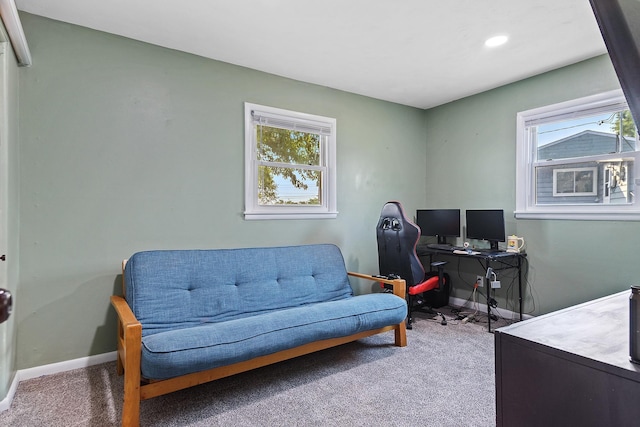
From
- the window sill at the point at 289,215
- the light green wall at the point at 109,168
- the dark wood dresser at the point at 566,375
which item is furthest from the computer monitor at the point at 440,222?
the dark wood dresser at the point at 566,375

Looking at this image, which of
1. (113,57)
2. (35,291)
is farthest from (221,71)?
(35,291)

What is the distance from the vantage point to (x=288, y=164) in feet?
11.8

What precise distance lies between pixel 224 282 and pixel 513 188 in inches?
119

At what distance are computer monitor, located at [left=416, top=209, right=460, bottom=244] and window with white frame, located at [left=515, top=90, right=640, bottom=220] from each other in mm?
654

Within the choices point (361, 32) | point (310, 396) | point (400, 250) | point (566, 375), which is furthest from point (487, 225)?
point (566, 375)

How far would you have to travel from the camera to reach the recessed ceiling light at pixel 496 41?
274 centimetres

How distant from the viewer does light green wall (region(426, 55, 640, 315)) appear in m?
3.02

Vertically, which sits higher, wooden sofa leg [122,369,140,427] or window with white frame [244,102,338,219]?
window with white frame [244,102,338,219]

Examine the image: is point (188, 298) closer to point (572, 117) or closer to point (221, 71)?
point (221, 71)

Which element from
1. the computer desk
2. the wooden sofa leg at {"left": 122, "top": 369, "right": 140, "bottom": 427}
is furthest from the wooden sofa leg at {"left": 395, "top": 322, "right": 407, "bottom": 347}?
the wooden sofa leg at {"left": 122, "top": 369, "right": 140, "bottom": 427}

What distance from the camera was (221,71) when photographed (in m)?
3.14

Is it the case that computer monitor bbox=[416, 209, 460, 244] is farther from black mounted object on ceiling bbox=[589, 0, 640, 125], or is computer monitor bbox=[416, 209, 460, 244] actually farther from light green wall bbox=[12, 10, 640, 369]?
black mounted object on ceiling bbox=[589, 0, 640, 125]

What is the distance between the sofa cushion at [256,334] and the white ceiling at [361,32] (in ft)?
6.73

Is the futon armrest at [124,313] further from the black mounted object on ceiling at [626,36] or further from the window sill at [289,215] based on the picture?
the black mounted object on ceiling at [626,36]
